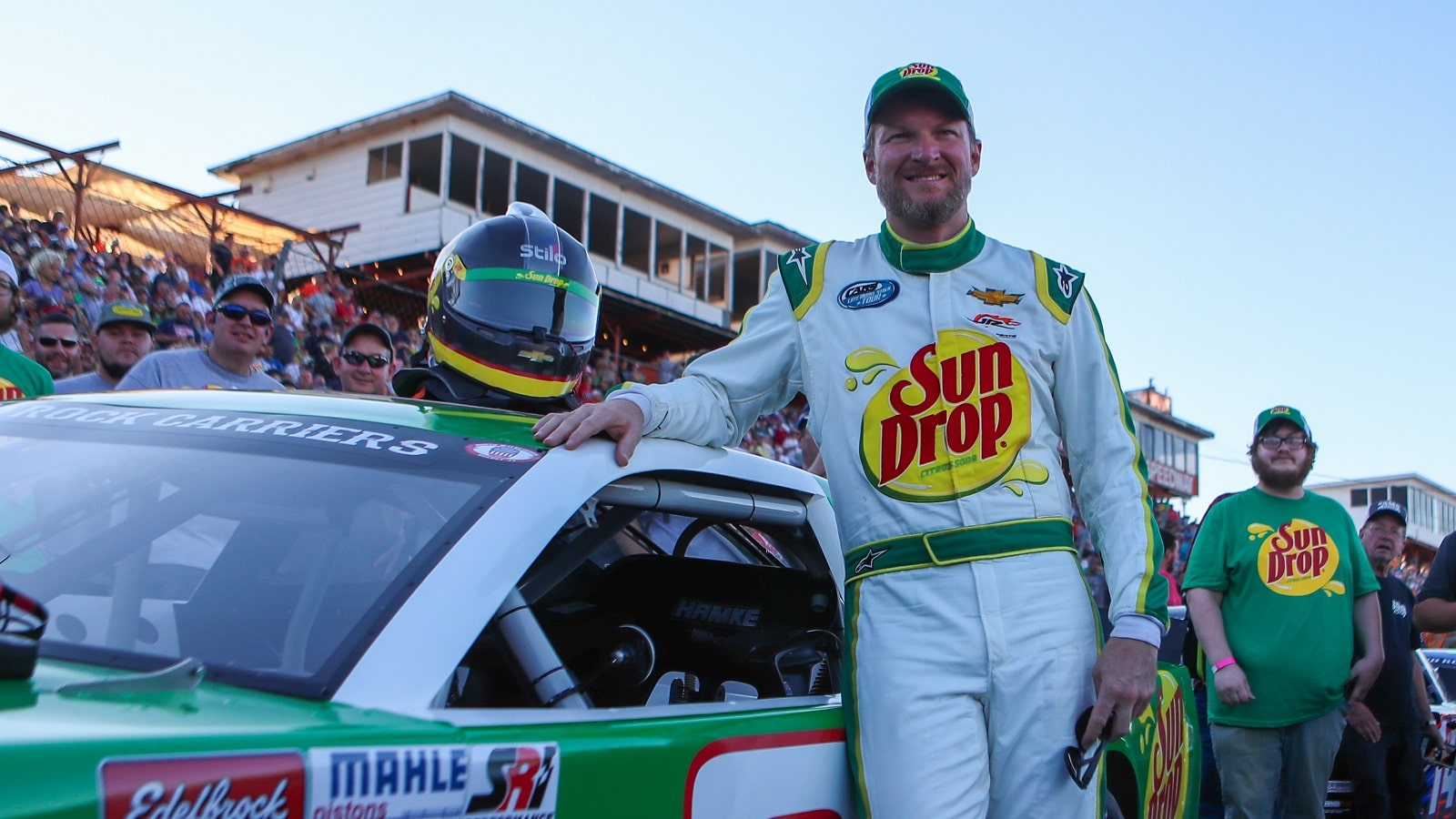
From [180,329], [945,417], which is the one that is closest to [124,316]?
[945,417]

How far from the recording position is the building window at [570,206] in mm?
25984

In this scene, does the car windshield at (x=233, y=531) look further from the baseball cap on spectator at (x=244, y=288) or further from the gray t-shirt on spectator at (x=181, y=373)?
the baseball cap on spectator at (x=244, y=288)

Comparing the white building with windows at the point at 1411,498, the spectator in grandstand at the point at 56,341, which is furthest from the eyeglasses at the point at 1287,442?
the white building with windows at the point at 1411,498

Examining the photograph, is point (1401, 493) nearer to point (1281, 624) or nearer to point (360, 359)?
point (1281, 624)

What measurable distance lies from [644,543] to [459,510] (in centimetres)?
138

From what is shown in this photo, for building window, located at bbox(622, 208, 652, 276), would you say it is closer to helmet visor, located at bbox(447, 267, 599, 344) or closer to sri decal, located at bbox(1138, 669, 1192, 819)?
helmet visor, located at bbox(447, 267, 599, 344)

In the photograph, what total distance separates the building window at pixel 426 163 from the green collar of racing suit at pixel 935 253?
2226cm

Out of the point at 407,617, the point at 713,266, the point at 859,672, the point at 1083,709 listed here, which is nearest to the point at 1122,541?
the point at 1083,709

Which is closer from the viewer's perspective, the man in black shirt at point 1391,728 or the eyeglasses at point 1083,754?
the eyeglasses at point 1083,754

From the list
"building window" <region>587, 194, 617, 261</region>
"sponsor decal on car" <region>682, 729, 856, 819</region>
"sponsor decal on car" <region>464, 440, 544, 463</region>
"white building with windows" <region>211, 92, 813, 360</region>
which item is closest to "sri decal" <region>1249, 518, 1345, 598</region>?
"sponsor decal on car" <region>682, 729, 856, 819</region>

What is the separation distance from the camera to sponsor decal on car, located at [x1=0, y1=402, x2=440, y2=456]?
203 centimetres

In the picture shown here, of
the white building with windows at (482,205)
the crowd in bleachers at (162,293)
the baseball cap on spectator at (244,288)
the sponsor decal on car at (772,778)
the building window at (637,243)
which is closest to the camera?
the sponsor decal on car at (772,778)

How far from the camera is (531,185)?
25438 mm

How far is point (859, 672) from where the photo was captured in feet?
7.93
